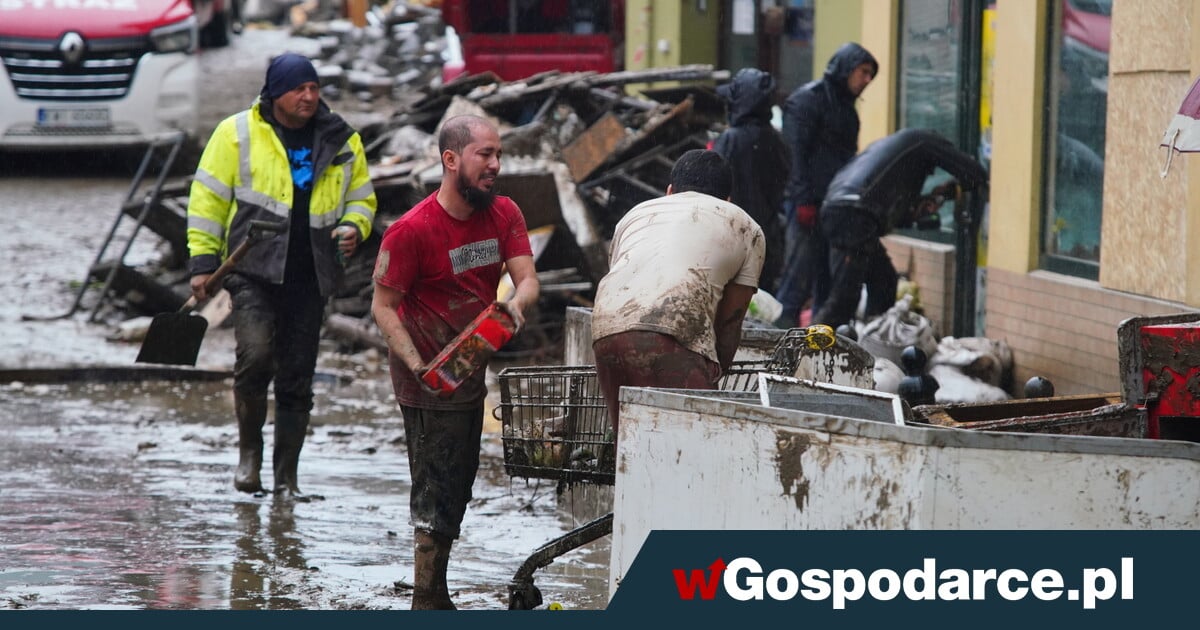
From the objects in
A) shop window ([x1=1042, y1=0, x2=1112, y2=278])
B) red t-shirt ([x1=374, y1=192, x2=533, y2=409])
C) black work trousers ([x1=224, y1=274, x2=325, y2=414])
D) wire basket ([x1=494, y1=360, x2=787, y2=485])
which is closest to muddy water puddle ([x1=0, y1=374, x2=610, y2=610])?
black work trousers ([x1=224, y1=274, x2=325, y2=414])

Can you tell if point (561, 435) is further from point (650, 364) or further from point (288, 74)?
point (288, 74)

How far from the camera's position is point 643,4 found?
64.4ft

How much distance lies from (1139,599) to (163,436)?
623cm

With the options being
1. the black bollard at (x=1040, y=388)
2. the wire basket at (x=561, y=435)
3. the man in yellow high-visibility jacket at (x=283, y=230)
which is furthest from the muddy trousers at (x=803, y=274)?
the wire basket at (x=561, y=435)

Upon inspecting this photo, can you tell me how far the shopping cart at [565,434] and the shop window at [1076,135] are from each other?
12.9ft

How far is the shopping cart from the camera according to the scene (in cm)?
561

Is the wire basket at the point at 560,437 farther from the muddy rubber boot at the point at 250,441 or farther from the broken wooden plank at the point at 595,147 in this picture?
the broken wooden plank at the point at 595,147

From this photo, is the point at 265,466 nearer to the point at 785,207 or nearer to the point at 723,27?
the point at 785,207

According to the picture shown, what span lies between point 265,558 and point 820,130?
5.02m

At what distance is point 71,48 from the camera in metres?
15.6

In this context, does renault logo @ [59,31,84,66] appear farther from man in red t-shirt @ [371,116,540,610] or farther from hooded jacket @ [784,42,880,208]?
→ man in red t-shirt @ [371,116,540,610]

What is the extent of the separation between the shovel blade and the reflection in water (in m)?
0.84

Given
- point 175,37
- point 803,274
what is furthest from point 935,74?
point 175,37

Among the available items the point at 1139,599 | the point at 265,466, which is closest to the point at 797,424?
the point at 1139,599
